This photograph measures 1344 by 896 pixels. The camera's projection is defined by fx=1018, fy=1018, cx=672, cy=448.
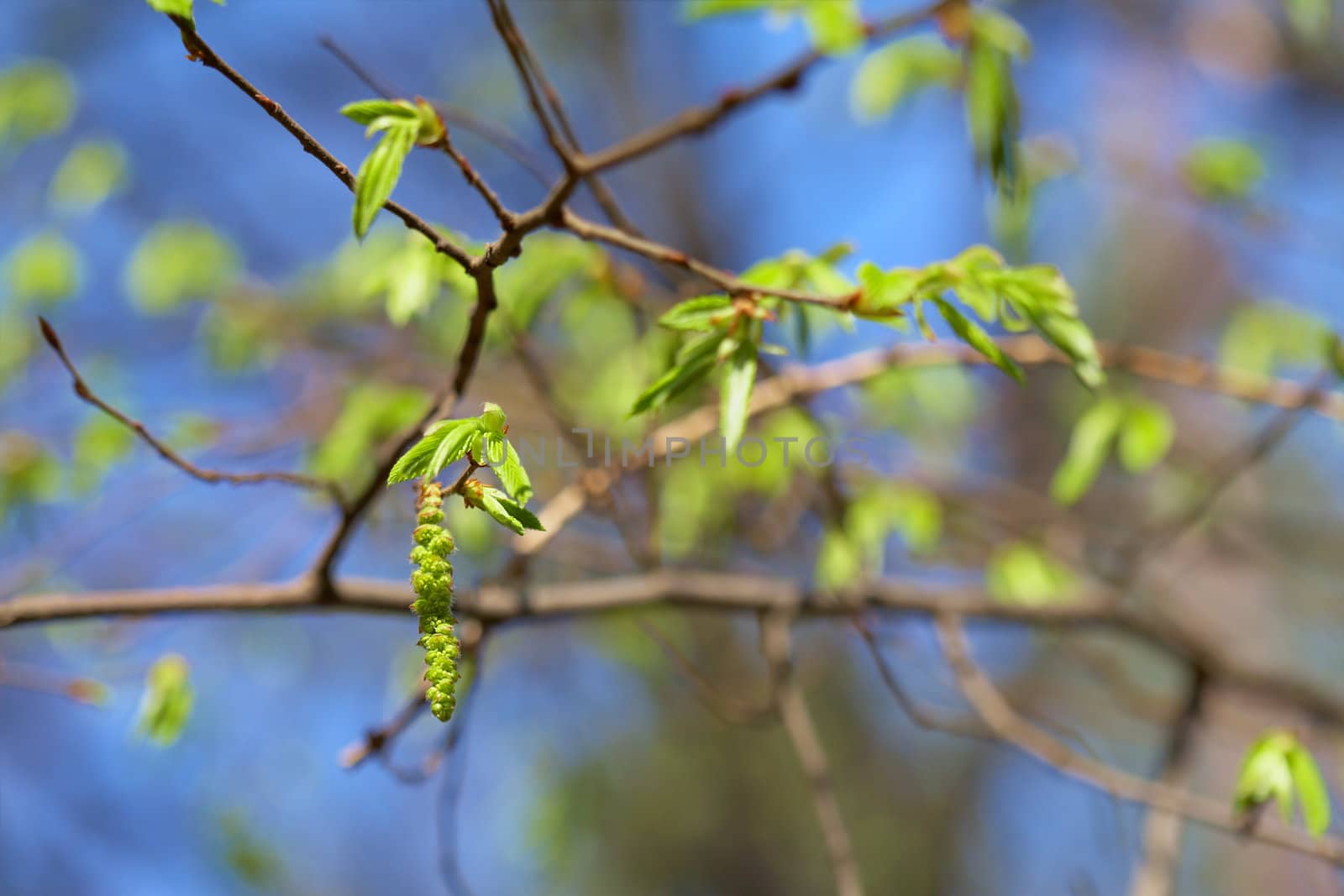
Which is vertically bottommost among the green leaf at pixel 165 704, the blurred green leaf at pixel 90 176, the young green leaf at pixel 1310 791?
the young green leaf at pixel 1310 791

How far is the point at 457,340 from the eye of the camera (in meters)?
2.90

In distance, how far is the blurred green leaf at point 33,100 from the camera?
8.45ft

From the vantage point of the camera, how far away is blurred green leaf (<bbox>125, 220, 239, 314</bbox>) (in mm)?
2830

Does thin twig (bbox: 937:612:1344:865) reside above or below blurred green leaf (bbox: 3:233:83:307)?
below

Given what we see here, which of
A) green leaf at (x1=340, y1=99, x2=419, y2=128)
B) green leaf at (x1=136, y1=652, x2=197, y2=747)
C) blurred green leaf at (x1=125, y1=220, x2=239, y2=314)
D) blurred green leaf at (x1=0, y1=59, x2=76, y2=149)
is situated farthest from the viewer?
blurred green leaf at (x1=125, y1=220, x2=239, y2=314)

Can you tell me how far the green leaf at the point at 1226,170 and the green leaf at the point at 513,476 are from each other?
7.89ft

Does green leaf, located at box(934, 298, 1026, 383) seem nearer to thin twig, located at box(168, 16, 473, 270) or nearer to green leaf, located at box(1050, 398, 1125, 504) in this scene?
thin twig, located at box(168, 16, 473, 270)

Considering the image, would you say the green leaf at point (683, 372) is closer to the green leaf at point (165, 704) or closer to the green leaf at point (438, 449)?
the green leaf at point (438, 449)

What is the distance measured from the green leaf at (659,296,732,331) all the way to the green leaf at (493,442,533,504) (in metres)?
0.25

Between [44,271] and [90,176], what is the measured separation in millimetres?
283

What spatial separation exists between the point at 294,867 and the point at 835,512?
5.56m

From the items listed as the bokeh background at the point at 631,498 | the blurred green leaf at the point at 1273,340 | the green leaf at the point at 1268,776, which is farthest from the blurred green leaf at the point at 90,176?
the blurred green leaf at the point at 1273,340

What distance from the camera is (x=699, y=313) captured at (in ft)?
3.92

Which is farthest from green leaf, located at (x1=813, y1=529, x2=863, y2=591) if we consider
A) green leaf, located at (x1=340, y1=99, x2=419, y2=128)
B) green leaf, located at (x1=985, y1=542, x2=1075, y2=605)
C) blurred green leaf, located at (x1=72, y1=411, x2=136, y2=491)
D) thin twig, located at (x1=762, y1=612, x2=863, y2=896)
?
blurred green leaf, located at (x1=72, y1=411, x2=136, y2=491)
